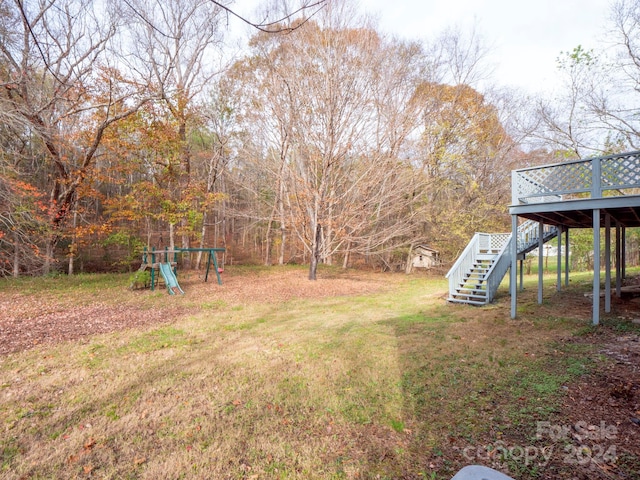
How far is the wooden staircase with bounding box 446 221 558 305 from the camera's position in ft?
28.3

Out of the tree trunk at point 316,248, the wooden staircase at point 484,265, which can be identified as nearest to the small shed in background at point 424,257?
the wooden staircase at point 484,265

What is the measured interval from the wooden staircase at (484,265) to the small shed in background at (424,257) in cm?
782

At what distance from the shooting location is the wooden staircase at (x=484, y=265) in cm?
863

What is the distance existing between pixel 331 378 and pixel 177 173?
12822 mm

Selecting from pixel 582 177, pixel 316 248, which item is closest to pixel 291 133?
pixel 316 248

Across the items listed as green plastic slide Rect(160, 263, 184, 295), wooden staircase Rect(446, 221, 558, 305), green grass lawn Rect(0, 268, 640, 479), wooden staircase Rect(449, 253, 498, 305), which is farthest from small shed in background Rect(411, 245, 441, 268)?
green plastic slide Rect(160, 263, 184, 295)

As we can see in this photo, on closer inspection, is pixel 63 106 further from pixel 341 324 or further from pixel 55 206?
pixel 341 324

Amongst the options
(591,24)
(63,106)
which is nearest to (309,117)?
(63,106)

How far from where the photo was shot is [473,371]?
4094 millimetres

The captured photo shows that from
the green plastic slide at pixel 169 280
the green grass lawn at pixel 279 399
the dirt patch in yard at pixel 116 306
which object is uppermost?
the green plastic slide at pixel 169 280

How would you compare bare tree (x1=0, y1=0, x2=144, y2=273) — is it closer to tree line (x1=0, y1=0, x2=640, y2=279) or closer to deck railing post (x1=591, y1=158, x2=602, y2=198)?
tree line (x1=0, y1=0, x2=640, y2=279)

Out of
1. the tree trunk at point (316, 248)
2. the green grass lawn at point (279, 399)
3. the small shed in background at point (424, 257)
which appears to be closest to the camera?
the green grass lawn at point (279, 399)

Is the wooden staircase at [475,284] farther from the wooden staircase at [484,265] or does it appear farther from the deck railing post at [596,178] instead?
the deck railing post at [596,178]

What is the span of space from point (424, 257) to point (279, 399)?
654 inches
